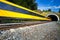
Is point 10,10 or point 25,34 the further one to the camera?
point 10,10

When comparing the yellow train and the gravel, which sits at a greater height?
the yellow train

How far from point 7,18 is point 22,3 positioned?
22.4 meters

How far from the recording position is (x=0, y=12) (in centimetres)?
955

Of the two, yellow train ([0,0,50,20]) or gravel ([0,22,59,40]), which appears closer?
gravel ([0,22,59,40])

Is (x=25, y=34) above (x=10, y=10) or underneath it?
underneath

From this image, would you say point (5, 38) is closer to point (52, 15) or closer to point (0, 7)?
point (0, 7)

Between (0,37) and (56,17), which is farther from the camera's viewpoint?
(56,17)

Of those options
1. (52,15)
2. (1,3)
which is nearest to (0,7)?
(1,3)

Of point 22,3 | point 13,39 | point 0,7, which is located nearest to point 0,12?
point 0,7

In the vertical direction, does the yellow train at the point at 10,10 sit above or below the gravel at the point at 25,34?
above

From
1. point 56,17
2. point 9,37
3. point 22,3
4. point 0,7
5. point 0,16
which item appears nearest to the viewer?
point 9,37

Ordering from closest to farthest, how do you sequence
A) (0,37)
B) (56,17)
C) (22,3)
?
(0,37)
(22,3)
(56,17)

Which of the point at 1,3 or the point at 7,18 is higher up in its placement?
the point at 1,3

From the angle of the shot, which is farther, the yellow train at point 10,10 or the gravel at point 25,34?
the yellow train at point 10,10
